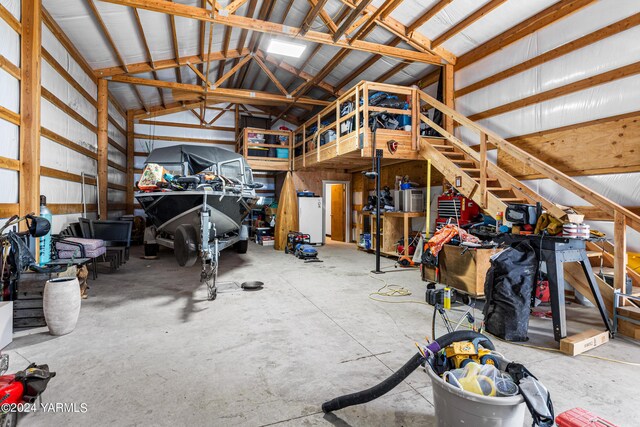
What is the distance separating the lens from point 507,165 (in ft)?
18.6

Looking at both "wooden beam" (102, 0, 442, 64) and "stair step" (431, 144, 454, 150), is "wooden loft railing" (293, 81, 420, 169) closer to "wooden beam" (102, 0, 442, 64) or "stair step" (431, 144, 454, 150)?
"stair step" (431, 144, 454, 150)

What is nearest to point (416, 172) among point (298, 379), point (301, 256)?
point (301, 256)

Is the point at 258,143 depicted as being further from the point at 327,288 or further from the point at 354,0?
the point at 327,288

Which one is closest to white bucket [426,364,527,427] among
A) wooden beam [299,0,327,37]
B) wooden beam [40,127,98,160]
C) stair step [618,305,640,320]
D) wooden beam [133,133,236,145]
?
stair step [618,305,640,320]

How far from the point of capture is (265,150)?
420 inches

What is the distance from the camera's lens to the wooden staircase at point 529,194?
310 centimetres

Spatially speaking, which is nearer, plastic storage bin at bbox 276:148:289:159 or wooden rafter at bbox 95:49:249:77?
wooden rafter at bbox 95:49:249:77

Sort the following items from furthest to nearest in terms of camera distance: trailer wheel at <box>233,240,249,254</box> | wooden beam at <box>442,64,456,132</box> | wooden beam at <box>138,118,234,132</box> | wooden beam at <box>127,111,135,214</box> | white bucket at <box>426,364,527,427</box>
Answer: wooden beam at <box>138,118,234,132</box>, wooden beam at <box>127,111,135,214</box>, trailer wheel at <box>233,240,249,254</box>, wooden beam at <box>442,64,456,132</box>, white bucket at <box>426,364,527,427</box>

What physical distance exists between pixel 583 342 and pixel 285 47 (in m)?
6.87

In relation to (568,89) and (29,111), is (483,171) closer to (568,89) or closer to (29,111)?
(568,89)

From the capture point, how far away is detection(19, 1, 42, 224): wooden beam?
4004 mm

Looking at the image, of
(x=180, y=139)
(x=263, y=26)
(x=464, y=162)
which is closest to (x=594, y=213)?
(x=464, y=162)

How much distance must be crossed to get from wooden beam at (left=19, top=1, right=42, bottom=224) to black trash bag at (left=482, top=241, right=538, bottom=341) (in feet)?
17.8

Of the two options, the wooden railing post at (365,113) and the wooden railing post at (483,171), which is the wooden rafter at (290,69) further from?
the wooden railing post at (483,171)
